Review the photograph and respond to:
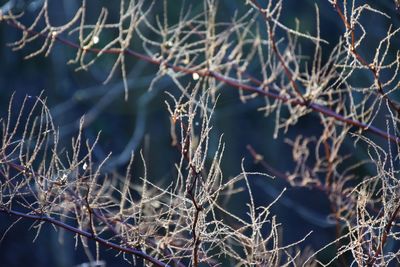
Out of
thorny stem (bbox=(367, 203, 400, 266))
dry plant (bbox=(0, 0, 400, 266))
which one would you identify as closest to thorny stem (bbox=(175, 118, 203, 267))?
dry plant (bbox=(0, 0, 400, 266))

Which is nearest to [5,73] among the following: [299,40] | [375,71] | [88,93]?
[88,93]

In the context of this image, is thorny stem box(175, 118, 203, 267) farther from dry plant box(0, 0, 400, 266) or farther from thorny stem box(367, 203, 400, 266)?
thorny stem box(367, 203, 400, 266)

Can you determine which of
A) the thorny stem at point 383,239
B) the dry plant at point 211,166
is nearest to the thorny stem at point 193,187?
the dry plant at point 211,166

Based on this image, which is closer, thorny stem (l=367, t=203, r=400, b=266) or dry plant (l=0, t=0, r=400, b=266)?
thorny stem (l=367, t=203, r=400, b=266)

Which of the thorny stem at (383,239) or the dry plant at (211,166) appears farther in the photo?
the dry plant at (211,166)

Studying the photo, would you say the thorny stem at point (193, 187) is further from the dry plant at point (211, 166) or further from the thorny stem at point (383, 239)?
the thorny stem at point (383, 239)

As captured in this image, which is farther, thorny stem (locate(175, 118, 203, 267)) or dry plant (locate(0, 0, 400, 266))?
dry plant (locate(0, 0, 400, 266))

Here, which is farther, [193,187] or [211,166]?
[211,166]

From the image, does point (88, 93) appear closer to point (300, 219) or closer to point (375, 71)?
point (300, 219)

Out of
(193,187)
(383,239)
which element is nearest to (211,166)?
(193,187)

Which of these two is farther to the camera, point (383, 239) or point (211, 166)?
point (211, 166)

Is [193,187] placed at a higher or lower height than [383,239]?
higher

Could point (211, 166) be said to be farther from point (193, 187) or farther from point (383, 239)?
point (383, 239)
